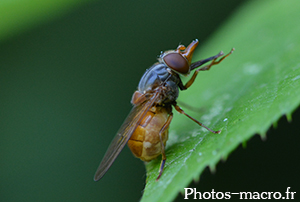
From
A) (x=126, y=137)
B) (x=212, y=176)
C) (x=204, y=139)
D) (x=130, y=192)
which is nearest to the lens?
(x=204, y=139)

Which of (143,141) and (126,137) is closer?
(126,137)

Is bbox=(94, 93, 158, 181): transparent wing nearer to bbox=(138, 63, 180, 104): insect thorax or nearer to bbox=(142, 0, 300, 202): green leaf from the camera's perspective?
bbox=(138, 63, 180, 104): insect thorax

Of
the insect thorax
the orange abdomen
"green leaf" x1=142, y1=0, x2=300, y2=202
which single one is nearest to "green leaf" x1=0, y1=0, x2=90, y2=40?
the insect thorax

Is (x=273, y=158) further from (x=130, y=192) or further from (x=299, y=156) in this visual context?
(x=130, y=192)

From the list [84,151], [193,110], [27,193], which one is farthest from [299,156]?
[27,193]

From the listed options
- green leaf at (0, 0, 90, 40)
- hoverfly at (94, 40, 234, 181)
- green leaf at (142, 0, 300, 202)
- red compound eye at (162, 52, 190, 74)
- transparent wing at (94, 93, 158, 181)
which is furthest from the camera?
green leaf at (0, 0, 90, 40)

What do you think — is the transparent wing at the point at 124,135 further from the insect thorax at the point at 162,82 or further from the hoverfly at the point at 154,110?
the insect thorax at the point at 162,82
